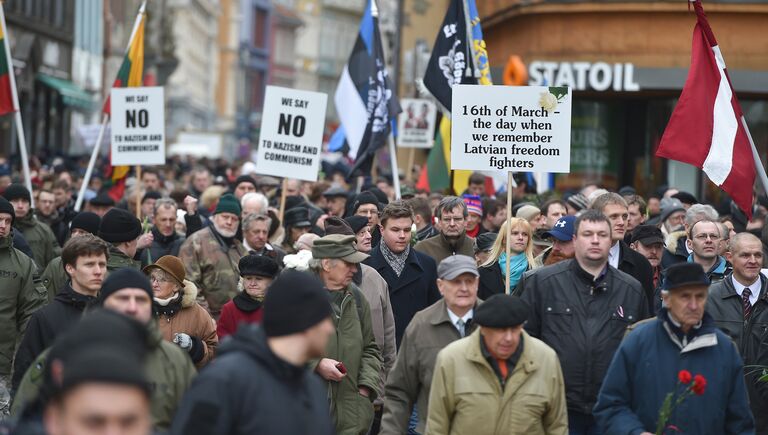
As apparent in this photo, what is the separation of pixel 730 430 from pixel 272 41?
135m

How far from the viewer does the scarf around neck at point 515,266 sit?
10.4 meters

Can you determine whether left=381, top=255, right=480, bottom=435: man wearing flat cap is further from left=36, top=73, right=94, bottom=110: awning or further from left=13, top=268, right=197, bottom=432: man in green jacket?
Answer: left=36, top=73, right=94, bottom=110: awning

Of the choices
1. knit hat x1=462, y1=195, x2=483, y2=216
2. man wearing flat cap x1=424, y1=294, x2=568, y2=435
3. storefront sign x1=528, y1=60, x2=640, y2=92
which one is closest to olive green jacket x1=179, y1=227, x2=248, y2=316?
knit hat x1=462, y1=195, x2=483, y2=216

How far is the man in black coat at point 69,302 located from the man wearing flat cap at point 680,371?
2.70 metres

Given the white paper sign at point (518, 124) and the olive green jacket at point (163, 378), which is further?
the white paper sign at point (518, 124)

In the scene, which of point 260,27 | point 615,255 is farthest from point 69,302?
point 260,27

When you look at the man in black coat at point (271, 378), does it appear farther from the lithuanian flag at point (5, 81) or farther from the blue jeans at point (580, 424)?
the lithuanian flag at point (5, 81)

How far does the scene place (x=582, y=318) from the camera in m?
7.96

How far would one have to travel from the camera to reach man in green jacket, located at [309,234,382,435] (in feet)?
28.6

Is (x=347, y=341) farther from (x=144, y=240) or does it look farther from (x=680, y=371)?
(x=144, y=240)

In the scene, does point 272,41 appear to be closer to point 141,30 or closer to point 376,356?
point 141,30

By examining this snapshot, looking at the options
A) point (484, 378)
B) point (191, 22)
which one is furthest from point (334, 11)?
point (484, 378)

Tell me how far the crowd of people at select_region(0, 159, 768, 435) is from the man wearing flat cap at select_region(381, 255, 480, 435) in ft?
0.04

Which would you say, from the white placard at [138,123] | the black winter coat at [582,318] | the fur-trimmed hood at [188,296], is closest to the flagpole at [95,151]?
the white placard at [138,123]
